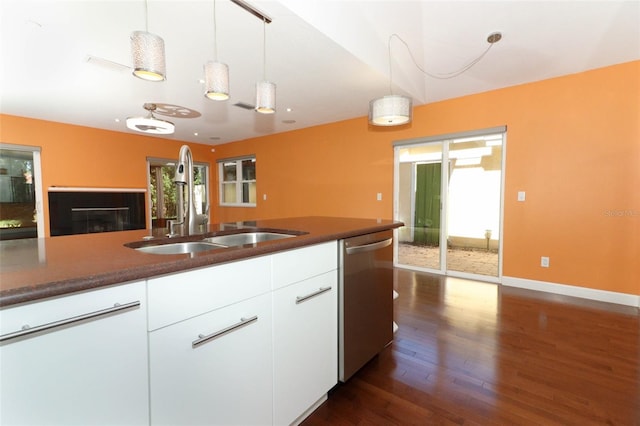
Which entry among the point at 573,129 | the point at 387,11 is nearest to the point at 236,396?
the point at 387,11

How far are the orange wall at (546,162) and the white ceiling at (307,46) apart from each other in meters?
0.30

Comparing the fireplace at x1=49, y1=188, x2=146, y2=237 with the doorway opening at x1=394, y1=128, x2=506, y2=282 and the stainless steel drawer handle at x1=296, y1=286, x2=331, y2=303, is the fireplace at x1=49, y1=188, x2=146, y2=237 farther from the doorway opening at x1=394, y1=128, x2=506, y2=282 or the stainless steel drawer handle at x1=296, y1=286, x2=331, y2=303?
the stainless steel drawer handle at x1=296, y1=286, x2=331, y2=303

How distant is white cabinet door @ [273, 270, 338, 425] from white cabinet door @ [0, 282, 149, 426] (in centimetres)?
55

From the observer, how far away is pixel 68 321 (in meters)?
0.72

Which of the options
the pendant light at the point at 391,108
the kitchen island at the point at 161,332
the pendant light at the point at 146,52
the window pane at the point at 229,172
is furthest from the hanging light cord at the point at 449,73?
the window pane at the point at 229,172

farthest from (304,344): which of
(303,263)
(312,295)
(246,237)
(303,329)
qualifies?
(246,237)

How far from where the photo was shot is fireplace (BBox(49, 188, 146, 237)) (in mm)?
4805

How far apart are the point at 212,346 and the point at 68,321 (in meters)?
0.45

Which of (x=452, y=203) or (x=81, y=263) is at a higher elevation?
(x=452, y=203)

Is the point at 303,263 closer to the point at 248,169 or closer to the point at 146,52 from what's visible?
the point at 146,52

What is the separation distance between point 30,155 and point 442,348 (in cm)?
631

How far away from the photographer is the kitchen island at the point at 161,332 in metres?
0.69

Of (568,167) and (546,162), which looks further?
(546,162)

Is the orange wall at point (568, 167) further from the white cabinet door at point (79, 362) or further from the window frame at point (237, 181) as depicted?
the white cabinet door at point (79, 362)
